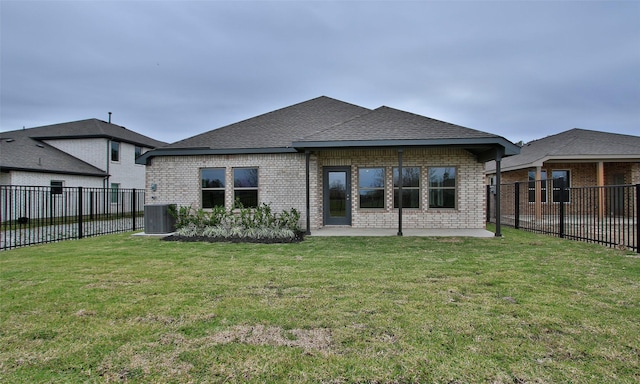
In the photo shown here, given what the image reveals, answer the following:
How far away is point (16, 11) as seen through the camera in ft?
34.0

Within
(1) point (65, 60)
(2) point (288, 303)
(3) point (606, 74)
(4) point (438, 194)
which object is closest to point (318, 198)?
(4) point (438, 194)

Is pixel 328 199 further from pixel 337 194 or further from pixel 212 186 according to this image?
pixel 212 186

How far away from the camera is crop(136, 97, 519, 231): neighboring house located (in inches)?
456

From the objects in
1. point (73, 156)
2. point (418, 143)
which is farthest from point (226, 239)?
point (73, 156)

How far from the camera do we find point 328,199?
12312 mm

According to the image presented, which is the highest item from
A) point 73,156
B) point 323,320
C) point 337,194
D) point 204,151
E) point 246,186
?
point 73,156

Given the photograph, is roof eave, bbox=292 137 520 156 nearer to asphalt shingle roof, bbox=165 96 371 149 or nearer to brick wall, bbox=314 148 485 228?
brick wall, bbox=314 148 485 228

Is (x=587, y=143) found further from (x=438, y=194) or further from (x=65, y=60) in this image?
(x=65, y=60)

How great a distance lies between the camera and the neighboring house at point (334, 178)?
11.6 metres

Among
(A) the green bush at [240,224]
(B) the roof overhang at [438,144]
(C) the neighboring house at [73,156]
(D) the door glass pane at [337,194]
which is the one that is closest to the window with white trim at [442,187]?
(B) the roof overhang at [438,144]

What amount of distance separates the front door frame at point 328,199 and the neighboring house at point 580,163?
7782 mm

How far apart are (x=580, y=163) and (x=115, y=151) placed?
2656 cm

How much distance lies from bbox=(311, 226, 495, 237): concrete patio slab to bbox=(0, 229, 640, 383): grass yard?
3388mm

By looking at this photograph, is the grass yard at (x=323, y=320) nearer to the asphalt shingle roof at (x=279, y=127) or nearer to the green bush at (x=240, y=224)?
the green bush at (x=240, y=224)
